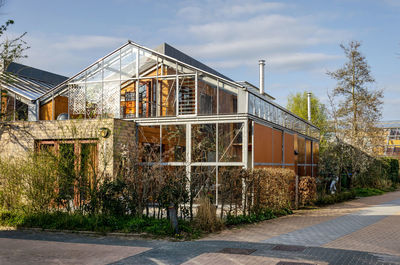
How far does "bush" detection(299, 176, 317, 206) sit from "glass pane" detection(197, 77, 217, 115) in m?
3.92

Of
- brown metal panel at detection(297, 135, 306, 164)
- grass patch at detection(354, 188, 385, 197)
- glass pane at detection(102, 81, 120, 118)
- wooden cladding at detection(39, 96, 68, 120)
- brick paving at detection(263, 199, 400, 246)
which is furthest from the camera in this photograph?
grass patch at detection(354, 188, 385, 197)

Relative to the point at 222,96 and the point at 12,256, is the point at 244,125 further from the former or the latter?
the point at 12,256

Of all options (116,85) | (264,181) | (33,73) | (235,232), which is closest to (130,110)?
(116,85)

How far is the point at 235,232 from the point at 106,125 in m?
6.96

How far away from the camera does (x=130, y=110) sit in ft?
54.1

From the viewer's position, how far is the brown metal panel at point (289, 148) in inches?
759

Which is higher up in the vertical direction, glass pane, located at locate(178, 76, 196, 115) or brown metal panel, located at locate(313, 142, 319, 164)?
glass pane, located at locate(178, 76, 196, 115)

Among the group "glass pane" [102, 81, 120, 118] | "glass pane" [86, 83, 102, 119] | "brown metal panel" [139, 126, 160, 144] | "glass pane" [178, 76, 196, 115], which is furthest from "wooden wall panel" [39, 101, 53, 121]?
"glass pane" [178, 76, 196, 115]

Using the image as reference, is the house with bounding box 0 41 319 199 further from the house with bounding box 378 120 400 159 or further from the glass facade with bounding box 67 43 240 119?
the house with bounding box 378 120 400 159

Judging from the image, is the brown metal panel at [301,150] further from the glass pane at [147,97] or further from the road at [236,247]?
the road at [236,247]

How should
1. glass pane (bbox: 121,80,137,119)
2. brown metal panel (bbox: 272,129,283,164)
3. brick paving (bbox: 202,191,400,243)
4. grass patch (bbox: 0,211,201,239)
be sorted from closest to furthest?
1. brick paving (bbox: 202,191,400,243)
2. grass patch (bbox: 0,211,201,239)
3. glass pane (bbox: 121,80,137,119)
4. brown metal panel (bbox: 272,129,283,164)

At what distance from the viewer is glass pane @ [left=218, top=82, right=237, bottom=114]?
49.6 ft

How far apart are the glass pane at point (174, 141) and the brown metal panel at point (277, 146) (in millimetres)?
3932

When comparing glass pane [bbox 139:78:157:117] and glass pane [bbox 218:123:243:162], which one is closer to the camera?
glass pane [bbox 218:123:243:162]
